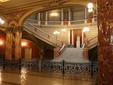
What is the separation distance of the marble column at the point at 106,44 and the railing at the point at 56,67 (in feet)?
21.2

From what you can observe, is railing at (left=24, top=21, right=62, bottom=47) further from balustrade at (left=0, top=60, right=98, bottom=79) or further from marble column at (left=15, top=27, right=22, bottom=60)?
balustrade at (left=0, top=60, right=98, bottom=79)

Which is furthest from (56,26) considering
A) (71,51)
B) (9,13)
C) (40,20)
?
(9,13)

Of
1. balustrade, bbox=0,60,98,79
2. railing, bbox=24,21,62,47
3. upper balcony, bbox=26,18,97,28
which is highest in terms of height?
upper balcony, bbox=26,18,97,28

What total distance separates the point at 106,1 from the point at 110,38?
2.01ft

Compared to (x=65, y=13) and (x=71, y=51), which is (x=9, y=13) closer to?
(x=71, y=51)

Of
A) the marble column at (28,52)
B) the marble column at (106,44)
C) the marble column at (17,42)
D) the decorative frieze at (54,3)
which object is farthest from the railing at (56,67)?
the marble column at (28,52)

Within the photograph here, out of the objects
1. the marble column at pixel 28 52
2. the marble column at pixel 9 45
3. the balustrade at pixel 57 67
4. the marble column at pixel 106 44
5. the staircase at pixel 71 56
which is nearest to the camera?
the marble column at pixel 106 44

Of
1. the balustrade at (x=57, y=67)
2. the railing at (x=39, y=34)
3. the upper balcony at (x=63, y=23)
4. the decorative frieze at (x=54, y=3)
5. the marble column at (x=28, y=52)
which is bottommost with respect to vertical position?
the balustrade at (x=57, y=67)

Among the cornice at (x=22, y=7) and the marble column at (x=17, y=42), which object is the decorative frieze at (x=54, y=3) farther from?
the marble column at (x=17, y=42)

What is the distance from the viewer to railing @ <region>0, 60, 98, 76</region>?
378 inches

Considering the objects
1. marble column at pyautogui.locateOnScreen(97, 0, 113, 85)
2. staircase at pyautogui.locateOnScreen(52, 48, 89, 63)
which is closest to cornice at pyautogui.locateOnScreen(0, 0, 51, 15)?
staircase at pyautogui.locateOnScreen(52, 48, 89, 63)

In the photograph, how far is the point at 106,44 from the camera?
2846mm

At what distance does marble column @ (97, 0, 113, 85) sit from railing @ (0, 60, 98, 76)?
6.45 meters

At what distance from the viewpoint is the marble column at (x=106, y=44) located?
9.20 feet
